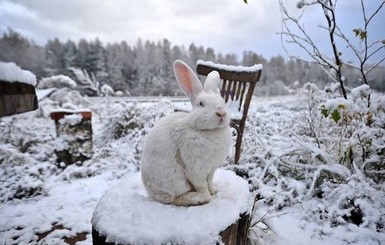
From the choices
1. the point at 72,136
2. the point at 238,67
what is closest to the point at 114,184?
the point at 72,136

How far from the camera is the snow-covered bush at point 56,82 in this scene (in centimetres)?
719

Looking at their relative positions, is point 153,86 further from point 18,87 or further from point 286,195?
point 18,87

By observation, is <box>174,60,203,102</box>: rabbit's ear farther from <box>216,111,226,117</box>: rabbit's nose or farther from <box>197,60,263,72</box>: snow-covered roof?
<box>197,60,263,72</box>: snow-covered roof

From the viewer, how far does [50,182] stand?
3480 mm

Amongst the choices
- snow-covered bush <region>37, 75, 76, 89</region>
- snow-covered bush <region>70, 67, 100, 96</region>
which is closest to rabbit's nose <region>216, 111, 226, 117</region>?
snow-covered bush <region>37, 75, 76, 89</region>

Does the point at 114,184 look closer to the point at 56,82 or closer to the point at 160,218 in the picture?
the point at 160,218

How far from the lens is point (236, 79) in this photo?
10.4ft

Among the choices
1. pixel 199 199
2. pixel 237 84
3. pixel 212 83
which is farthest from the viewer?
pixel 237 84

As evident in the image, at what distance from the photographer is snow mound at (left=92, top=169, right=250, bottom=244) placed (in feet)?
3.48

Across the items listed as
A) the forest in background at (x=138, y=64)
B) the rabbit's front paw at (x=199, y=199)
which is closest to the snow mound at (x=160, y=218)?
the rabbit's front paw at (x=199, y=199)

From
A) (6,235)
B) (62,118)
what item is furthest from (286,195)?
(62,118)

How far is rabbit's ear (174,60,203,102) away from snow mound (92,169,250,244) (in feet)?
1.92

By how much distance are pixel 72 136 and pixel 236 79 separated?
2.76 m

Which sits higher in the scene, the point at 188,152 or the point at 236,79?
the point at 236,79
